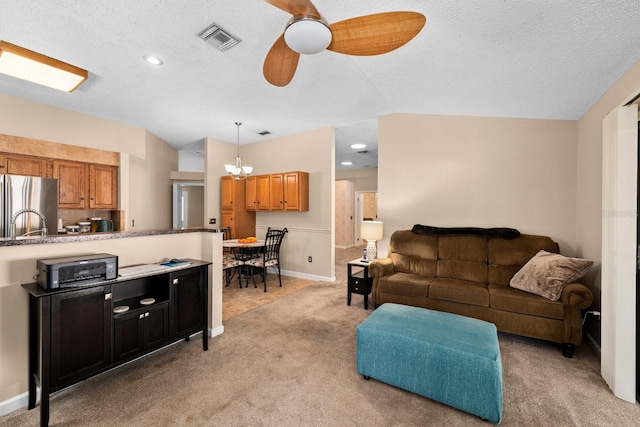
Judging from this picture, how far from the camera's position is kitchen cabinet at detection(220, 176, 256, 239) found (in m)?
5.80

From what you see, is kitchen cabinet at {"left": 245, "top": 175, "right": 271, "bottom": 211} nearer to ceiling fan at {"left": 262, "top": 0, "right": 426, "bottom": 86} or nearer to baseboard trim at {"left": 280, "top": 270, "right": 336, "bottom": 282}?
baseboard trim at {"left": 280, "top": 270, "right": 336, "bottom": 282}

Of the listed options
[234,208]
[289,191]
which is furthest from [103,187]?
[289,191]

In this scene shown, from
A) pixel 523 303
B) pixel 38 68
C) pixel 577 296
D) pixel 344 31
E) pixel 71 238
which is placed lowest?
pixel 523 303

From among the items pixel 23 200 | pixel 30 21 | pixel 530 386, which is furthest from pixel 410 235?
pixel 23 200

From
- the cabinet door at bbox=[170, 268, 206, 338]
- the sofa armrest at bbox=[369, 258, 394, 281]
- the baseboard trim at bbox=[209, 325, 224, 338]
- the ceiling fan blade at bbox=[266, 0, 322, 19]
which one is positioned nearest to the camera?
the ceiling fan blade at bbox=[266, 0, 322, 19]

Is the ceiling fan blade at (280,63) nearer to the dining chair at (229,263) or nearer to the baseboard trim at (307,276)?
the dining chair at (229,263)

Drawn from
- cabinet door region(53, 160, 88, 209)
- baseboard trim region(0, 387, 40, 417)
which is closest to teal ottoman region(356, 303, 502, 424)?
baseboard trim region(0, 387, 40, 417)

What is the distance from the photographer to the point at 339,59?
2.65 metres

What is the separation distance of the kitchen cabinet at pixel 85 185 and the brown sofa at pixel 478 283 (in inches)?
177

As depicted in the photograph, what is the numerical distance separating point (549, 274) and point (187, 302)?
11.0ft

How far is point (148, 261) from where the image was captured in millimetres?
2494

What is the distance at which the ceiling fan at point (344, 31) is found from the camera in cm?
148

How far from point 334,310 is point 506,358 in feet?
6.13

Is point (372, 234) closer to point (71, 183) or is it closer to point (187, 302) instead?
point (187, 302)
